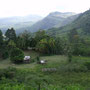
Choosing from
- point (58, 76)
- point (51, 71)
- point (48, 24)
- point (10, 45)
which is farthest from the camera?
point (48, 24)

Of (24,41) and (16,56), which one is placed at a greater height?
(24,41)

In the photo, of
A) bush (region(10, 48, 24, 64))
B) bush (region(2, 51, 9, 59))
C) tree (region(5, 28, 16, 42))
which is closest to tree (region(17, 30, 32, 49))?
tree (region(5, 28, 16, 42))

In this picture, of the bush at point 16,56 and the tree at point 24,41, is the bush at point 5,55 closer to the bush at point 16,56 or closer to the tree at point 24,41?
the bush at point 16,56

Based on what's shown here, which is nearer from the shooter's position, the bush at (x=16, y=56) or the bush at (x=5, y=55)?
the bush at (x=16, y=56)

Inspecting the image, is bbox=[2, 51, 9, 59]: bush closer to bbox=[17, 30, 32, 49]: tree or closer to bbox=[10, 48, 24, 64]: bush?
bbox=[10, 48, 24, 64]: bush

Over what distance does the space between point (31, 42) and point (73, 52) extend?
9017 mm

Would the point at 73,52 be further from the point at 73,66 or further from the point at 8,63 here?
the point at 8,63

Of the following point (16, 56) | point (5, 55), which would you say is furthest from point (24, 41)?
point (16, 56)

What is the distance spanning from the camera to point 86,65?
69.6 feet

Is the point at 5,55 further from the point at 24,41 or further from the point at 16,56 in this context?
the point at 24,41

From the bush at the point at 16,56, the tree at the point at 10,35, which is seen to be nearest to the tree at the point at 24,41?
the tree at the point at 10,35

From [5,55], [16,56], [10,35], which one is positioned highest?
[10,35]

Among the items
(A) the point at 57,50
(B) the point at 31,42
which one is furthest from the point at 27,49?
(A) the point at 57,50

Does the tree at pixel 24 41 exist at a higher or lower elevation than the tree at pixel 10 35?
lower
